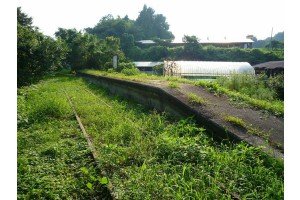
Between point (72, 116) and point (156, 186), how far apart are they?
5400 millimetres

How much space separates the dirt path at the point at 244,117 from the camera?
18.1 feet

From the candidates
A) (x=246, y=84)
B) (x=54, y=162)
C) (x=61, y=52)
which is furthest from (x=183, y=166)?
(x=61, y=52)

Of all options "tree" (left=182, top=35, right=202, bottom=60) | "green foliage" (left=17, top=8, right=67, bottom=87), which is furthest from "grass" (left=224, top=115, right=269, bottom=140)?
"tree" (left=182, top=35, right=202, bottom=60)

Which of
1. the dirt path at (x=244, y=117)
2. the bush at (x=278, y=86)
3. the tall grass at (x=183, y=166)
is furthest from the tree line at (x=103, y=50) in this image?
the bush at (x=278, y=86)

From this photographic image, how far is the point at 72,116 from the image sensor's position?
341 inches

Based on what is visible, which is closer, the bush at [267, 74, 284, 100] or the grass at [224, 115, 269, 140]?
the grass at [224, 115, 269, 140]

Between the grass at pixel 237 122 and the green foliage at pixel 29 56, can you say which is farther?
the green foliage at pixel 29 56

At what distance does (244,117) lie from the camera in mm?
6758

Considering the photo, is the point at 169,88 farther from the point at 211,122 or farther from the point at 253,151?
the point at 253,151

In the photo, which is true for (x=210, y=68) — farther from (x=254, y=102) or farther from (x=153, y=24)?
(x=153, y=24)

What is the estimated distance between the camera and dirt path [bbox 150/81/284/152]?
18.1 ft

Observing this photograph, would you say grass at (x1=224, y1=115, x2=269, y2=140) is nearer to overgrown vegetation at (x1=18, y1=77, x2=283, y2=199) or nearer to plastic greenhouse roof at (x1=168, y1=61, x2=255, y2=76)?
overgrown vegetation at (x1=18, y1=77, x2=283, y2=199)

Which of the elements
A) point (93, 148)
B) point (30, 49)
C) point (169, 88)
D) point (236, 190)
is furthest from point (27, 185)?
point (30, 49)

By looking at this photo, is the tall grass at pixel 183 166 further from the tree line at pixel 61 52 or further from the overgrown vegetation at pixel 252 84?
the tree line at pixel 61 52
